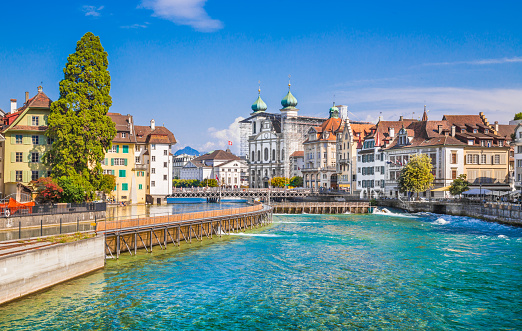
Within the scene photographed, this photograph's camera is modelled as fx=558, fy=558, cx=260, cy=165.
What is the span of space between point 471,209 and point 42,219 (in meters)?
57.2

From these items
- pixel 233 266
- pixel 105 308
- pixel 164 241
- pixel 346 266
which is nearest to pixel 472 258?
pixel 346 266

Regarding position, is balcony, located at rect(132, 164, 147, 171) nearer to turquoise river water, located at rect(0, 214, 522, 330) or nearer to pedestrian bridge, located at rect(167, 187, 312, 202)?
pedestrian bridge, located at rect(167, 187, 312, 202)

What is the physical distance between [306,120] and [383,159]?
271ft

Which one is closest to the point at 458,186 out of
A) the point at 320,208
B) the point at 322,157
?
the point at 320,208

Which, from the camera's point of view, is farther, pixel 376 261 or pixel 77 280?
pixel 376 261

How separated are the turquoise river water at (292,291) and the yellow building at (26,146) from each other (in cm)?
2657

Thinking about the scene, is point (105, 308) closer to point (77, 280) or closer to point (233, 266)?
point (77, 280)

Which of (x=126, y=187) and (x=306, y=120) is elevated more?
(x=306, y=120)

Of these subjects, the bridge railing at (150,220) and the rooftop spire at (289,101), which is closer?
the bridge railing at (150,220)

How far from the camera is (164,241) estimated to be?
44.6 metres

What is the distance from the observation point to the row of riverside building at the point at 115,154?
206 ft

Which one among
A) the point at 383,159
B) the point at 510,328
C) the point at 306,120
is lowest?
the point at 510,328

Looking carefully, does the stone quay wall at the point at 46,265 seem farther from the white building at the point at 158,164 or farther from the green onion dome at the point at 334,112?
the green onion dome at the point at 334,112

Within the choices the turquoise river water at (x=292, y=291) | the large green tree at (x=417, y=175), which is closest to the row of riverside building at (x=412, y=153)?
the large green tree at (x=417, y=175)
